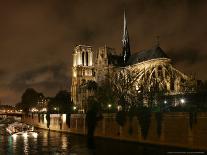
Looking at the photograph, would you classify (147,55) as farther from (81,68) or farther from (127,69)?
(81,68)

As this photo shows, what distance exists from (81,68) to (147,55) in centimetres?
2519

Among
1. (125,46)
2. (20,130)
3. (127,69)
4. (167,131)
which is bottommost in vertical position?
(20,130)

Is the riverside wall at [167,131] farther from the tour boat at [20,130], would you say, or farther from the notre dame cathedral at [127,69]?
the notre dame cathedral at [127,69]

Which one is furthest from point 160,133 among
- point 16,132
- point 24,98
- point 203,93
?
point 24,98

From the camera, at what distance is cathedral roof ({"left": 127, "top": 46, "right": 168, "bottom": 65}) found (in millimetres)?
78900

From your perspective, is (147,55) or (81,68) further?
(81,68)

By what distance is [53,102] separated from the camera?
9575 cm

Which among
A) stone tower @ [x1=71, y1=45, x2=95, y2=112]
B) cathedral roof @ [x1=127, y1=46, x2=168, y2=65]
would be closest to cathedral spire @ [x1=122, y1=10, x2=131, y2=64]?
cathedral roof @ [x1=127, y1=46, x2=168, y2=65]

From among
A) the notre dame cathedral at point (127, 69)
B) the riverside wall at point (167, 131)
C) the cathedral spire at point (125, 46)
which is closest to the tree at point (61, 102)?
the notre dame cathedral at point (127, 69)

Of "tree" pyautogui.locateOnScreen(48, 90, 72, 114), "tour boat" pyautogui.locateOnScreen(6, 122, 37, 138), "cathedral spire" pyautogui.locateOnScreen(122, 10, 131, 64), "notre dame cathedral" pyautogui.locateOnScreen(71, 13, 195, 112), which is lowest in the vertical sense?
"tour boat" pyautogui.locateOnScreen(6, 122, 37, 138)

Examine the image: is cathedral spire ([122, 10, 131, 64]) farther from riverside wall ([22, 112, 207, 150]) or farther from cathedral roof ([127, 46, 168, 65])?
riverside wall ([22, 112, 207, 150])

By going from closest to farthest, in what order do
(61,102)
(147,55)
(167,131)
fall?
1. (167,131)
2. (147,55)
3. (61,102)

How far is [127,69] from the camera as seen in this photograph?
288 ft

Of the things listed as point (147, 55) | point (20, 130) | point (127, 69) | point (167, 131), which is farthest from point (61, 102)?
point (167, 131)
